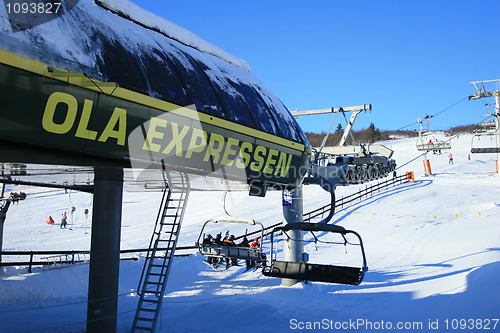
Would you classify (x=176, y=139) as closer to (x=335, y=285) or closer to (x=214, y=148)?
(x=214, y=148)

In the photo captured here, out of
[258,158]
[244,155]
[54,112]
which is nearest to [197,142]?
[244,155]

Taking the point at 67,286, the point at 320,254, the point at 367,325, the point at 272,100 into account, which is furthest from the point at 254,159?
the point at 320,254

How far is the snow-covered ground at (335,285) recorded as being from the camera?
9773mm

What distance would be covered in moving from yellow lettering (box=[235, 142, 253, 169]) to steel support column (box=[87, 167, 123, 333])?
93.4 inches

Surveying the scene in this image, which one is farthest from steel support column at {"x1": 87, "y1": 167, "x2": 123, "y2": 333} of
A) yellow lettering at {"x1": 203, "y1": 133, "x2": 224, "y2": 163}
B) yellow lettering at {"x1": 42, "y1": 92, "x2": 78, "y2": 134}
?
yellow lettering at {"x1": 42, "y1": 92, "x2": 78, "y2": 134}

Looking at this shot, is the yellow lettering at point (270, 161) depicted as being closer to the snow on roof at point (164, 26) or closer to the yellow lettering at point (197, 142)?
the yellow lettering at point (197, 142)

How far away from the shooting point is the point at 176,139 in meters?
5.64

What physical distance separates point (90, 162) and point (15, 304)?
28.6 ft

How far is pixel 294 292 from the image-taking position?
1362cm

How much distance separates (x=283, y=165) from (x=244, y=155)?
1.31 metres

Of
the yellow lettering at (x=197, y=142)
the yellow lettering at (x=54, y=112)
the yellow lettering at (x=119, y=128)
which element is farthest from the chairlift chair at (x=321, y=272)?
the yellow lettering at (x=54, y=112)

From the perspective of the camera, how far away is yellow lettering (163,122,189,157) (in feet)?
18.3
